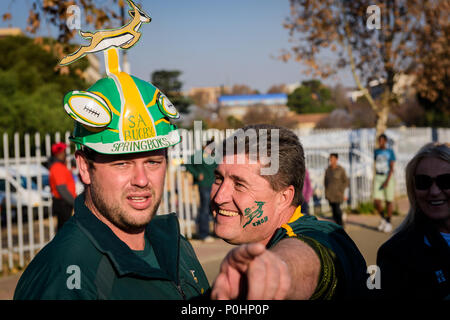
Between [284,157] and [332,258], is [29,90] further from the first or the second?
[332,258]

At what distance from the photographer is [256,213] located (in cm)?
226

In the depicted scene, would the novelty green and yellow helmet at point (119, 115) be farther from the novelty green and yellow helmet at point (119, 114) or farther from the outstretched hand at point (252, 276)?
the outstretched hand at point (252, 276)

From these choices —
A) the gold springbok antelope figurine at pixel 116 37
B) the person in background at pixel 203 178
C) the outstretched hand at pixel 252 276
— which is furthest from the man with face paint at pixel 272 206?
the person in background at pixel 203 178

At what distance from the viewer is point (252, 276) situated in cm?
124

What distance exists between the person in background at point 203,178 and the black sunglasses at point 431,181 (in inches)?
250

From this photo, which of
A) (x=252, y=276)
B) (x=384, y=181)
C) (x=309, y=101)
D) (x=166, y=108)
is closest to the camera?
(x=252, y=276)

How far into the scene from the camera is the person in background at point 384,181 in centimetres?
1096

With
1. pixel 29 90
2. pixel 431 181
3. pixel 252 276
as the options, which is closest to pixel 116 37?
pixel 252 276

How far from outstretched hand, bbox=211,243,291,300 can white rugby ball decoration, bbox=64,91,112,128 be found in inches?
45.8

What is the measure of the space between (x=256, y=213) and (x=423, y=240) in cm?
149

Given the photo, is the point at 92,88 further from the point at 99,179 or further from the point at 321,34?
the point at 321,34

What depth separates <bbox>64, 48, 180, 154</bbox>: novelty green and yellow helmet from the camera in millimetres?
2235

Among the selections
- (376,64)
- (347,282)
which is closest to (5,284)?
(347,282)

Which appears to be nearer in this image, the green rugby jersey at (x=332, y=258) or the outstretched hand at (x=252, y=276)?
the outstretched hand at (x=252, y=276)
